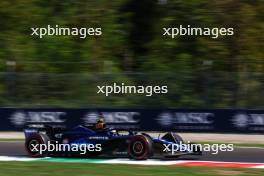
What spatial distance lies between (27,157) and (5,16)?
19.9m

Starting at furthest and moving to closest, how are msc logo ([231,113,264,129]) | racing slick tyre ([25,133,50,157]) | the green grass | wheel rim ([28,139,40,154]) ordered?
1. msc logo ([231,113,264,129])
2. wheel rim ([28,139,40,154])
3. racing slick tyre ([25,133,50,157])
4. the green grass

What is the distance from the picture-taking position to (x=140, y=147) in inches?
511

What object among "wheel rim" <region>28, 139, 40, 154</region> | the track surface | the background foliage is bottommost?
the track surface

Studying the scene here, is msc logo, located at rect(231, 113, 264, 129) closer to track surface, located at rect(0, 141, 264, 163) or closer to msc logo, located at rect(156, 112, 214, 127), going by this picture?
msc logo, located at rect(156, 112, 214, 127)

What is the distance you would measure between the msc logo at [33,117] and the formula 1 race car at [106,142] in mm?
9063

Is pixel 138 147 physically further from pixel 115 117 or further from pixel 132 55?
pixel 132 55

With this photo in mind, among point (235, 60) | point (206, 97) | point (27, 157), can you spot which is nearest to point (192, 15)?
point (235, 60)

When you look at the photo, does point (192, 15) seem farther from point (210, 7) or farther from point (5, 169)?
point (5, 169)

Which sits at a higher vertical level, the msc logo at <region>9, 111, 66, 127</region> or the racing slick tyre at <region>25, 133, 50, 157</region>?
the msc logo at <region>9, 111, 66, 127</region>

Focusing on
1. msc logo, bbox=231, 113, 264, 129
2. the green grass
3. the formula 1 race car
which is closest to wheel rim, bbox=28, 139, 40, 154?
the formula 1 race car

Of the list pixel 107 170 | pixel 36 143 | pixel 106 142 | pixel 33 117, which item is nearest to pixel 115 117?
pixel 33 117

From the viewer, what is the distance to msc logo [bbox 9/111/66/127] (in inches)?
915

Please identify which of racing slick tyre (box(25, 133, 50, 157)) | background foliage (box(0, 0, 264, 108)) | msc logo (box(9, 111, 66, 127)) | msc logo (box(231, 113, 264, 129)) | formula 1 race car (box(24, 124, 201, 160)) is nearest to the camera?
formula 1 race car (box(24, 124, 201, 160))

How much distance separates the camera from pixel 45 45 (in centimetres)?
3106
